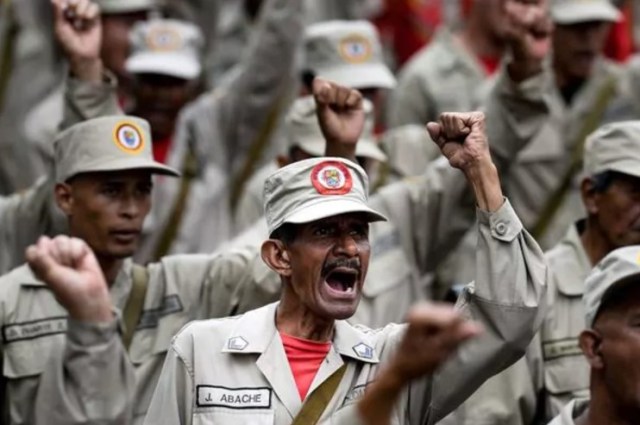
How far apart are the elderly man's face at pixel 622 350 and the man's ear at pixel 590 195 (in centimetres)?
180

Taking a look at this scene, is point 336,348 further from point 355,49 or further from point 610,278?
point 355,49

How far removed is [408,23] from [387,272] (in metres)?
→ 4.90

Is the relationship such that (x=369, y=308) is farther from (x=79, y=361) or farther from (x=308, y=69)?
(x=79, y=361)

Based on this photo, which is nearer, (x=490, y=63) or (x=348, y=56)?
(x=348, y=56)


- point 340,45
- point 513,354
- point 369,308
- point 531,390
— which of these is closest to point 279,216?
point 513,354

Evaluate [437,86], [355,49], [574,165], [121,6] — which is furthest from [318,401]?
[121,6]

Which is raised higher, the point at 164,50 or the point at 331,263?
the point at 164,50

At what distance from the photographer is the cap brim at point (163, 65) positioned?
11.5 meters

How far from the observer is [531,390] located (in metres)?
8.31

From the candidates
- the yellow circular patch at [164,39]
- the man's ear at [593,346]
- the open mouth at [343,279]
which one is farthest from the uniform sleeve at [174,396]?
the yellow circular patch at [164,39]

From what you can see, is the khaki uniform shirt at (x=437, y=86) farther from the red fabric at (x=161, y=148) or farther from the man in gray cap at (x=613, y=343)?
the man in gray cap at (x=613, y=343)

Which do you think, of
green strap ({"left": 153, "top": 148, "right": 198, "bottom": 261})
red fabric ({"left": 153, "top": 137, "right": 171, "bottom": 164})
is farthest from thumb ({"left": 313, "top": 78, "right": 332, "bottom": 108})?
red fabric ({"left": 153, "top": 137, "right": 171, "bottom": 164})

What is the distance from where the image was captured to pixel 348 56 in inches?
438

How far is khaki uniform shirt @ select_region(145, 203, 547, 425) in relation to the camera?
660 centimetres
